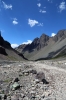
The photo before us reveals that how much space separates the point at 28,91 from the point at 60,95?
3208 mm

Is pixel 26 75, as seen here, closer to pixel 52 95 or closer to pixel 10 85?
A: pixel 10 85

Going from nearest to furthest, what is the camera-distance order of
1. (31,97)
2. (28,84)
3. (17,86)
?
(31,97), (17,86), (28,84)

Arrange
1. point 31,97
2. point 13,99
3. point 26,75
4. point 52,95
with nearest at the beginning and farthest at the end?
point 13,99 < point 31,97 < point 52,95 < point 26,75

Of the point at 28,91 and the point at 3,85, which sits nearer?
the point at 28,91

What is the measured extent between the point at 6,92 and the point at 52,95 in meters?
4.47

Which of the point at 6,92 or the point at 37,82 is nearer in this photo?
the point at 6,92

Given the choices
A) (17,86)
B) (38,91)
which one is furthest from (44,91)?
(17,86)

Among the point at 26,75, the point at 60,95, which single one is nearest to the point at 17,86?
the point at 60,95

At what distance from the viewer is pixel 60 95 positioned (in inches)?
631

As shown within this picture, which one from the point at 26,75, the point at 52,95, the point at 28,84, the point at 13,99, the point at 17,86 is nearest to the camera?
the point at 13,99

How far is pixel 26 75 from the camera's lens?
2341cm

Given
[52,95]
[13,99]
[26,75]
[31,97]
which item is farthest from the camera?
[26,75]

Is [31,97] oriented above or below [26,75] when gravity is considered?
below

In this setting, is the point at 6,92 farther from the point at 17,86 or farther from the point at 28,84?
the point at 28,84
